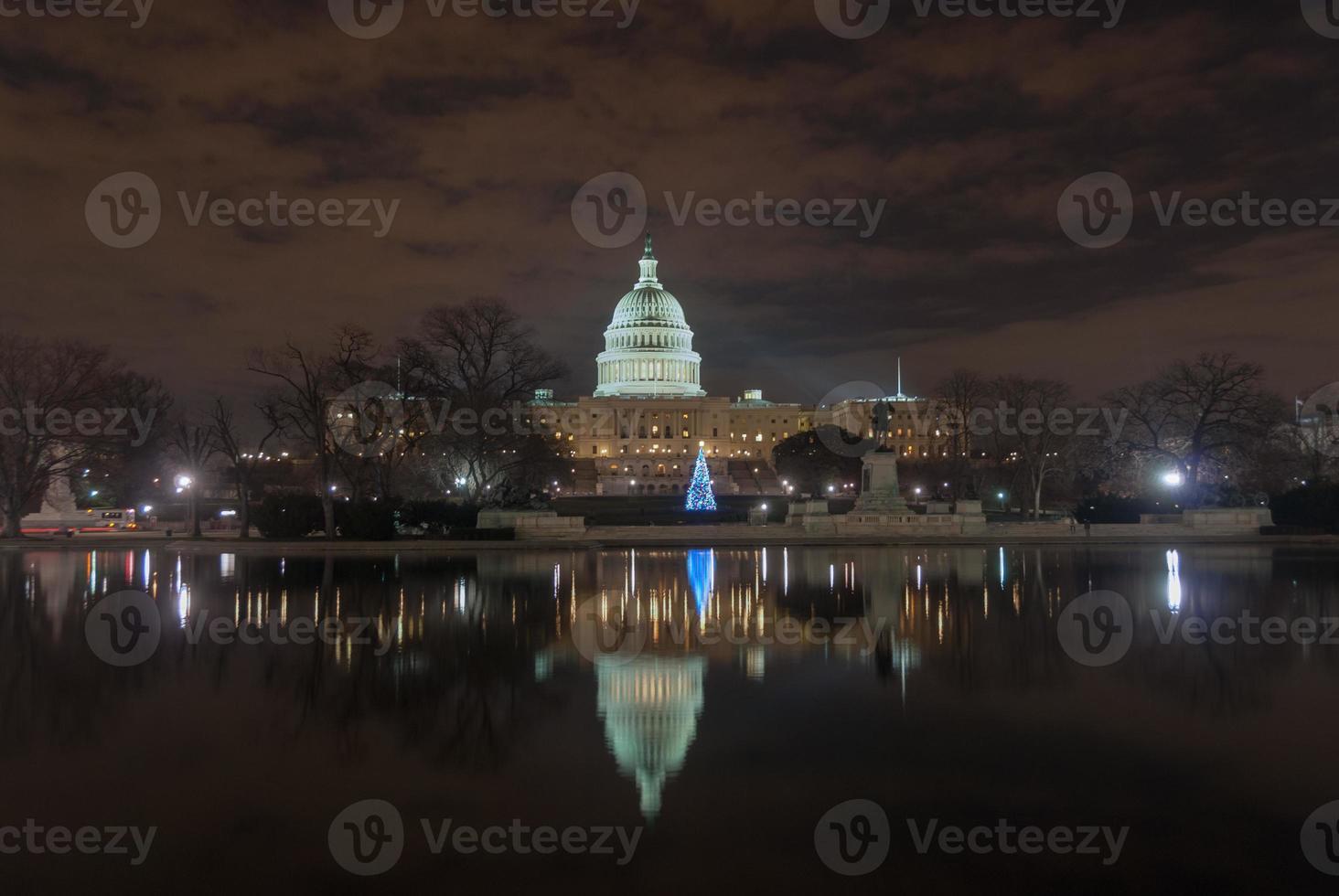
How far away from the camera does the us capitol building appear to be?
399 feet

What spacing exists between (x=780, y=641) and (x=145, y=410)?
53.4 metres

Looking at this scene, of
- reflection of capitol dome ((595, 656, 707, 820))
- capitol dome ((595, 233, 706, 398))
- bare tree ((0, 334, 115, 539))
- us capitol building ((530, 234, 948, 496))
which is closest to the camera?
reflection of capitol dome ((595, 656, 707, 820))

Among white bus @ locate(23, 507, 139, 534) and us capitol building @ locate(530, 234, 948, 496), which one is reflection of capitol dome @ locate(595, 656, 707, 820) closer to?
white bus @ locate(23, 507, 139, 534)

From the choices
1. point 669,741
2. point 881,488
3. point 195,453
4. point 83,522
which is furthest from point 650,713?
point 83,522

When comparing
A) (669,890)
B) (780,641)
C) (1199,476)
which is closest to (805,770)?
(669,890)

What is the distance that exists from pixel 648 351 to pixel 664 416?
11.3 m

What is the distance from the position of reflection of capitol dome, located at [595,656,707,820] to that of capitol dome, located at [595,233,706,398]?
123481 mm

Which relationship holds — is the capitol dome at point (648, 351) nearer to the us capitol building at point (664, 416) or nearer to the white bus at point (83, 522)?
the us capitol building at point (664, 416)

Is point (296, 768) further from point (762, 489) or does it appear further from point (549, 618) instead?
point (762, 489)

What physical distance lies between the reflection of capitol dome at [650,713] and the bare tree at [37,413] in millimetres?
37538

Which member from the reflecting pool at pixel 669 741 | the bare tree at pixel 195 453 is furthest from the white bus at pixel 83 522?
the reflecting pool at pixel 669 741

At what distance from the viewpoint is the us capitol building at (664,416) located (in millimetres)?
121750

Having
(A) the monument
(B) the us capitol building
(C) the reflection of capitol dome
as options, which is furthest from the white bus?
(B) the us capitol building

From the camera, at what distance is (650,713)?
10938mm
